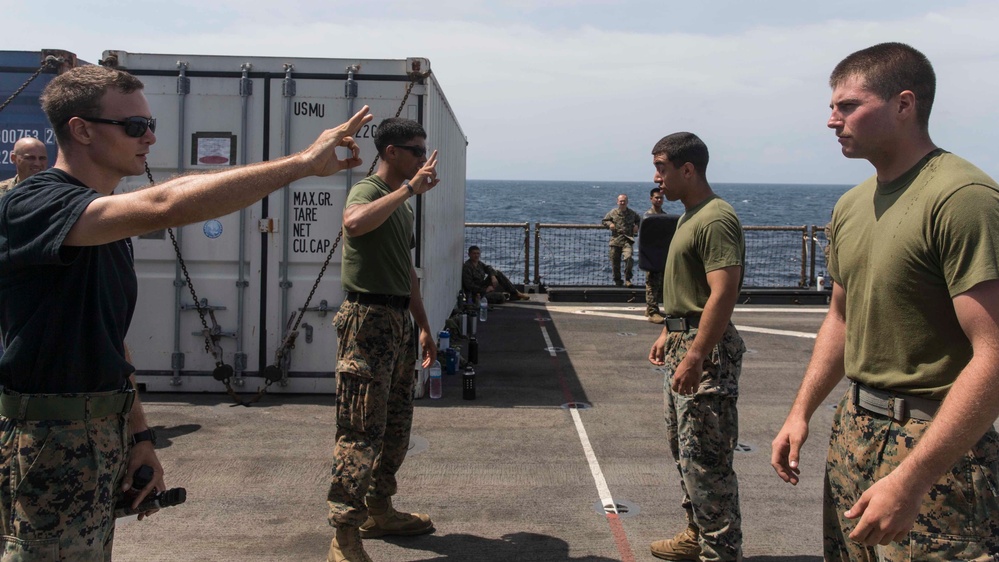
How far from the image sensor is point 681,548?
14.9 ft

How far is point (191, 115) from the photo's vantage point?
7.84 m

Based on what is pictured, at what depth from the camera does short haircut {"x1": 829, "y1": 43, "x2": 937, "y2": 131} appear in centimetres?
252

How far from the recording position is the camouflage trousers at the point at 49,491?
241 cm

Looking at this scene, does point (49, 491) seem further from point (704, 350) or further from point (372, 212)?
point (704, 350)

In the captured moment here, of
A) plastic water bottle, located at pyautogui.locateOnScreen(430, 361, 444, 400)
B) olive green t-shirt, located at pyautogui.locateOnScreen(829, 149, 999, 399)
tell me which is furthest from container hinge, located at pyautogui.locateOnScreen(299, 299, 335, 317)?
olive green t-shirt, located at pyautogui.locateOnScreen(829, 149, 999, 399)

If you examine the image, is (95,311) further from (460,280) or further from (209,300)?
(460,280)

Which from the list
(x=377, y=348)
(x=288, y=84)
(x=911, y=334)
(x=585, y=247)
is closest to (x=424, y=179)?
(x=377, y=348)

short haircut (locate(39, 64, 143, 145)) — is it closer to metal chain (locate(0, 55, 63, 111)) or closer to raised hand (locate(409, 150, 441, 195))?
raised hand (locate(409, 150, 441, 195))

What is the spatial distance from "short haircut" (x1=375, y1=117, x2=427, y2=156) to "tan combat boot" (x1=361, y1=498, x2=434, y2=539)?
1.95 meters

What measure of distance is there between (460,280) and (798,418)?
11510mm

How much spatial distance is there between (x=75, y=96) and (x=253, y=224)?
5.52 meters

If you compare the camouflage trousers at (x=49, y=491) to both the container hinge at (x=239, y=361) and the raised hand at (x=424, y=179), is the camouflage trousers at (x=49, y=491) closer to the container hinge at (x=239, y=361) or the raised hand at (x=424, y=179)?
the raised hand at (x=424, y=179)

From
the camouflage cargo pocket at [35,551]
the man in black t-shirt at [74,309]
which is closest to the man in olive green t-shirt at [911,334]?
the man in black t-shirt at [74,309]

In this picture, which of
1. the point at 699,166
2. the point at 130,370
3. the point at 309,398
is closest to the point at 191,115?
the point at 309,398
